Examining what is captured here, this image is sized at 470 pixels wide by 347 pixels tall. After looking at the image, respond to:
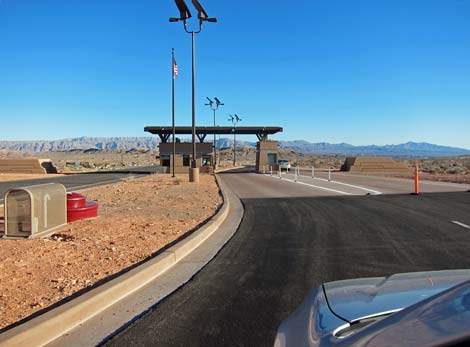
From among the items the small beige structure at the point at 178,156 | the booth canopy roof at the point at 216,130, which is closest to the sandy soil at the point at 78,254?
the small beige structure at the point at 178,156

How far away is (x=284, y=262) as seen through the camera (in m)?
6.82

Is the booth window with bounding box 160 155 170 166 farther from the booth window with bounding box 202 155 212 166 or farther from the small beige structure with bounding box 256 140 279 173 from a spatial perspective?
the small beige structure with bounding box 256 140 279 173

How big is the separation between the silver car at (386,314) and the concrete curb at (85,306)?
2.44m

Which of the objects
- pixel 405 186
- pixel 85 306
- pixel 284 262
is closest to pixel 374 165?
pixel 405 186

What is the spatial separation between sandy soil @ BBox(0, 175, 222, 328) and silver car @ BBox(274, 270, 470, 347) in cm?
313

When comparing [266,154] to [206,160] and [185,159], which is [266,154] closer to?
[206,160]

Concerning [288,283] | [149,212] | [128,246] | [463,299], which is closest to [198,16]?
[149,212]

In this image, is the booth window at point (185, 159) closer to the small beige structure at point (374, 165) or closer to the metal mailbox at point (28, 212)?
the small beige structure at point (374, 165)

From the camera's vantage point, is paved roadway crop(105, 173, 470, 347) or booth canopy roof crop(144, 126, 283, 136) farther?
booth canopy roof crop(144, 126, 283, 136)

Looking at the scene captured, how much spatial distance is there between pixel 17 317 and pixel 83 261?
2.29 meters

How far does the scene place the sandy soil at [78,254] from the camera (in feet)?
16.7

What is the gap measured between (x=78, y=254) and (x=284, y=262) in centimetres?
327

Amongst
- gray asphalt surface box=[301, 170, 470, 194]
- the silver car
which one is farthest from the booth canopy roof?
the silver car

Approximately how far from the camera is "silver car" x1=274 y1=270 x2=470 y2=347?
5.75 ft
